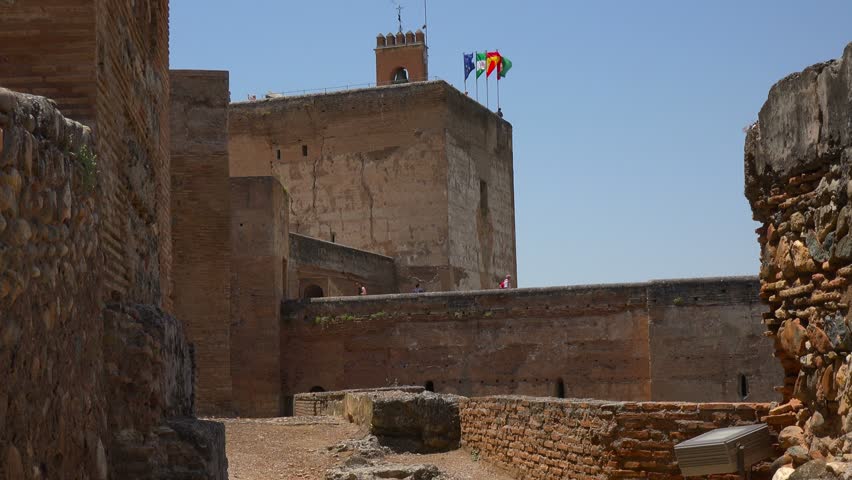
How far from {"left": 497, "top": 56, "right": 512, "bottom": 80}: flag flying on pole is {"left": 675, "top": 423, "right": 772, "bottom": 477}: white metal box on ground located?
3358cm

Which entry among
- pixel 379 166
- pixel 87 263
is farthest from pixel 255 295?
pixel 87 263

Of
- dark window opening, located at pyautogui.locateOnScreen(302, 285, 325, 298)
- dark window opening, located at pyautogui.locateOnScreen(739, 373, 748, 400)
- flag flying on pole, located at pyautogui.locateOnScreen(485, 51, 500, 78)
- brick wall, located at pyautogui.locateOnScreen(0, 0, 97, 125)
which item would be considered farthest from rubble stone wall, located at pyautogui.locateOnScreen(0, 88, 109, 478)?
flag flying on pole, located at pyautogui.locateOnScreen(485, 51, 500, 78)

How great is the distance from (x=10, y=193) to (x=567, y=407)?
7627 millimetres

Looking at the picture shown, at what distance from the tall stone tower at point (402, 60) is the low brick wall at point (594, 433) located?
2796cm

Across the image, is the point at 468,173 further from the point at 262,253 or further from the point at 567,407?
the point at 567,407

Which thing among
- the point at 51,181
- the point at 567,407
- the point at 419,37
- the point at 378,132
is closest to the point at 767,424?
the point at 567,407

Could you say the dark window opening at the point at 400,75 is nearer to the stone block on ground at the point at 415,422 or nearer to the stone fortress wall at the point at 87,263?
the stone block on ground at the point at 415,422

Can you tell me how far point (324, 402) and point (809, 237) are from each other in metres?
14.3

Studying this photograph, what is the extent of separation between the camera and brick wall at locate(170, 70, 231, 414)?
22969 mm

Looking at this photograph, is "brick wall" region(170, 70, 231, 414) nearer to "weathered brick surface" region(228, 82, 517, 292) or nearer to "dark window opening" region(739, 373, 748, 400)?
"dark window opening" region(739, 373, 748, 400)

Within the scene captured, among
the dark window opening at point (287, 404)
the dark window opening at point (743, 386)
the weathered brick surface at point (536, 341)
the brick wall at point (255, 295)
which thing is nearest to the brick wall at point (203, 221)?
the brick wall at point (255, 295)

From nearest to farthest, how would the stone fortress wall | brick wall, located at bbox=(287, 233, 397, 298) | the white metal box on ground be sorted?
the stone fortress wall → the white metal box on ground → brick wall, located at bbox=(287, 233, 397, 298)

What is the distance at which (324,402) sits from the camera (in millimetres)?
19844

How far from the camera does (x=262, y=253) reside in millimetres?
24719
